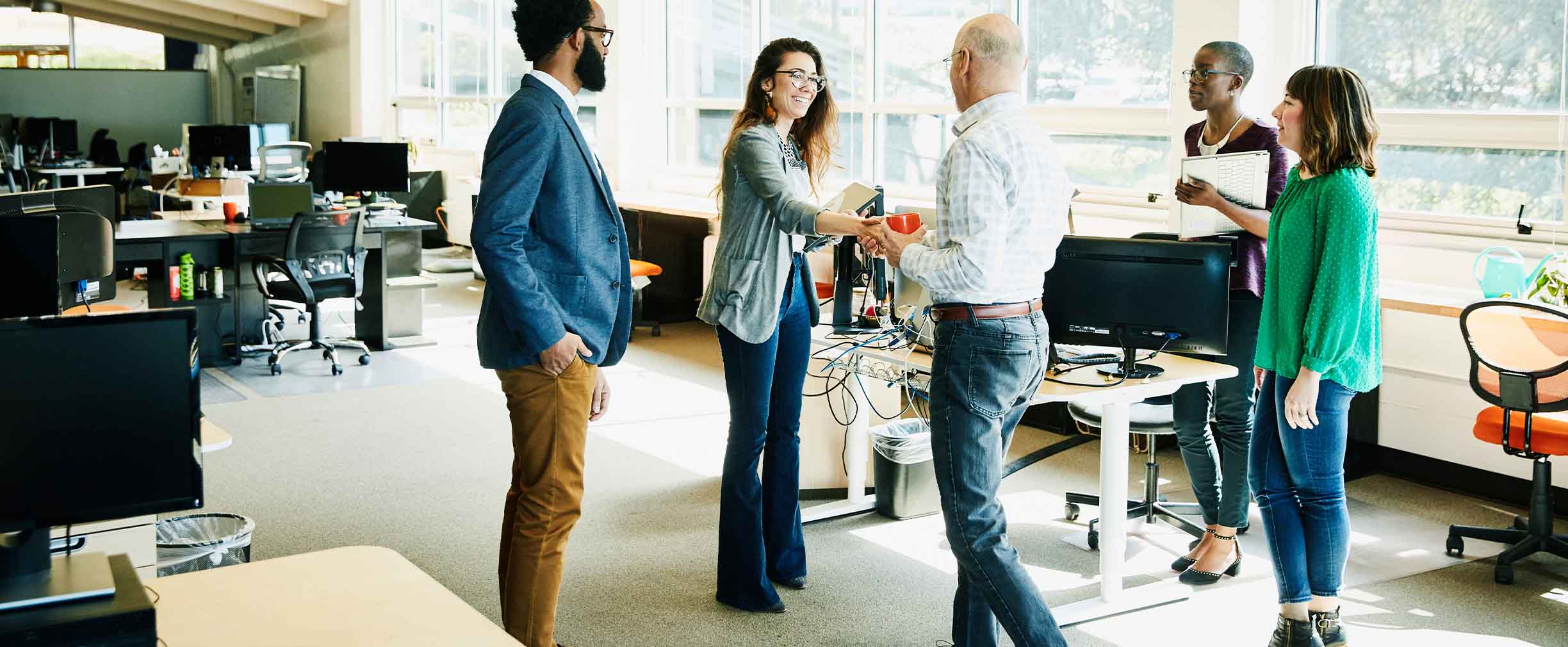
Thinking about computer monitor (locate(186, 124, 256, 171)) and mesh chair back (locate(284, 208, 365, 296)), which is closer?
mesh chair back (locate(284, 208, 365, 296))

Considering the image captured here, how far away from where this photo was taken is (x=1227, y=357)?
377 centimetres

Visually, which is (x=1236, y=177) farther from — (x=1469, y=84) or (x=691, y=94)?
(x=691, y=94)

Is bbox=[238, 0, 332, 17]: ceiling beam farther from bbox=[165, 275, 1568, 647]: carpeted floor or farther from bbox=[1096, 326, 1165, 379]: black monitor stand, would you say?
bbox=[1096, 326, 1165, 379]: black monitor stand

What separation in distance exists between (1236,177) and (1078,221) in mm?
2299

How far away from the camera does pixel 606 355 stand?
8.65ft

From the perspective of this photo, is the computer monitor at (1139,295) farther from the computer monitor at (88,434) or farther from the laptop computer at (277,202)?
the laptop computer at (277,202)

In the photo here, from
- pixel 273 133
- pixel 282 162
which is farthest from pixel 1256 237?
pixel 273 133

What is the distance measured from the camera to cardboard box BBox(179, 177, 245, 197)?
9.91 meters

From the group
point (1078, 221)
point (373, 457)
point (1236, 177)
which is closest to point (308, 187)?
point (373, 457)

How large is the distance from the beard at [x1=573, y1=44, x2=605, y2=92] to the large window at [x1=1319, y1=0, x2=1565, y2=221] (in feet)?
11.2

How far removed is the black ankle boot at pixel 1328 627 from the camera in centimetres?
302

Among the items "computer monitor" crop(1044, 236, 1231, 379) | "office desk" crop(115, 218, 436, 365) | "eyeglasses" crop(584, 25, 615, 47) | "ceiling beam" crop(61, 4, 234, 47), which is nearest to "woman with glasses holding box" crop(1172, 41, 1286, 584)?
"computer monitor" crop(1044, 236, 1231, 379)

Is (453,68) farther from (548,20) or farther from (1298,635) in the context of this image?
(1298,635)

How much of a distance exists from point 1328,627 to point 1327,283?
0.83 m
